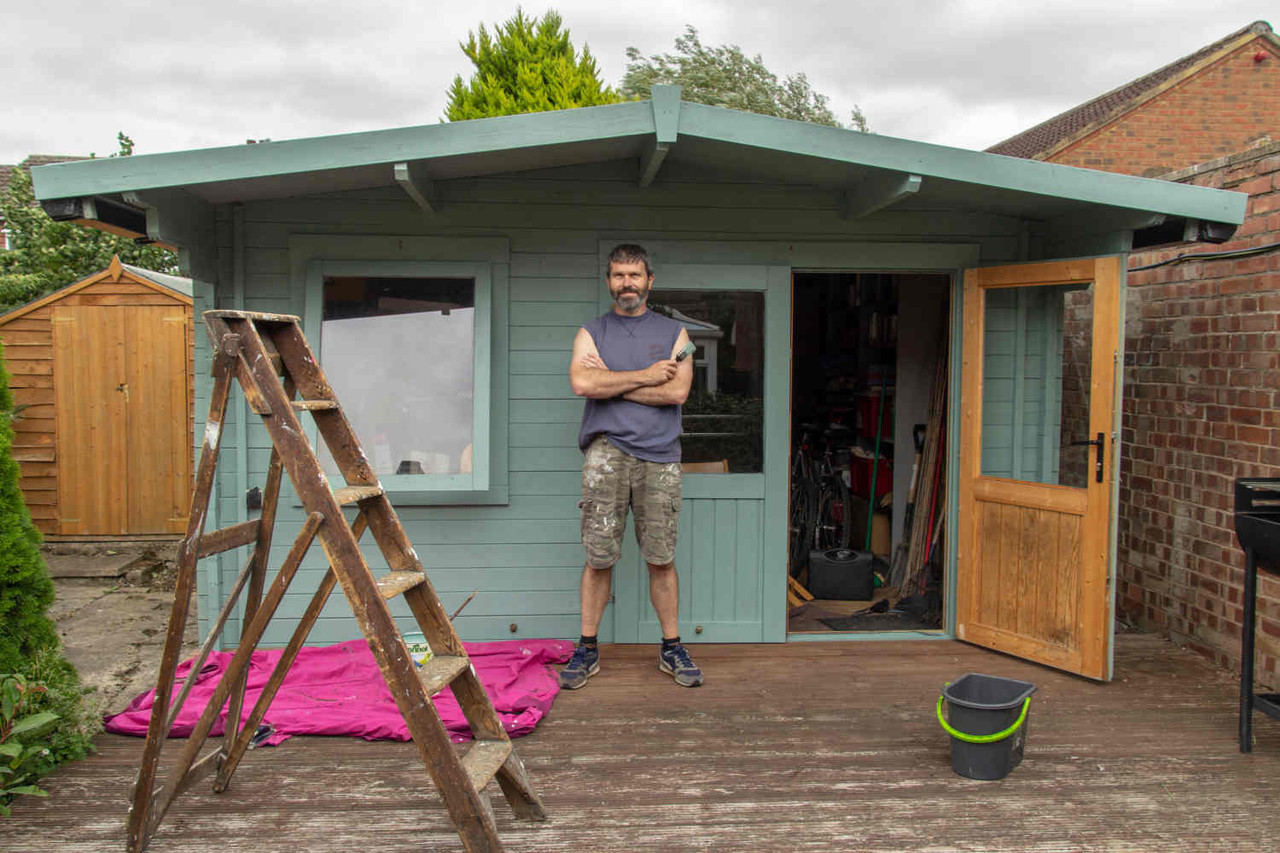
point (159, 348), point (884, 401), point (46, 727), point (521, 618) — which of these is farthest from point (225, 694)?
point (159, 348)

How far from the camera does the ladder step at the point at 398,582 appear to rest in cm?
242

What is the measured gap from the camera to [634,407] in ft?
12.7

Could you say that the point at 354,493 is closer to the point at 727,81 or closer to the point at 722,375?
the point at 722,375

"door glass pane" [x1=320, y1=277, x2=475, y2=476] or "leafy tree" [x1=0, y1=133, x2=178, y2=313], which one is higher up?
"leafy tree" [x1=0, y1=133, x2=178, y2=313]

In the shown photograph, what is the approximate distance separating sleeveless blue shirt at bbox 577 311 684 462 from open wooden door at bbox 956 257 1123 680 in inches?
58.8

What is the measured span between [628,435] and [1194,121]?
13307 mm

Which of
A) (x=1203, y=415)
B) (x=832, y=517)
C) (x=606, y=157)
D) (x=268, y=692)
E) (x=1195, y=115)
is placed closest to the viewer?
(x=268, y=692)

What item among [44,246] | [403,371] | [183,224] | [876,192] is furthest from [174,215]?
[44,246]

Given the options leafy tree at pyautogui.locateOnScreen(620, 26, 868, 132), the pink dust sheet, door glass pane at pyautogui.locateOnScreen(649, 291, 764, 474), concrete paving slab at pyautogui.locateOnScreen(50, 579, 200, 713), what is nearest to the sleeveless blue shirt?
door glass pane at pyautogui.locateOnScreen(649, 291, 764, 474)

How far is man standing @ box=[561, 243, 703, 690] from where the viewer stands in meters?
3.83

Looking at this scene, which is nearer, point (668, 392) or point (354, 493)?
point (354, 493)

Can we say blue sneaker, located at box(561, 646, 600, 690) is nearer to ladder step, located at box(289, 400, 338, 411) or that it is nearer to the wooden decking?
the wooden decking

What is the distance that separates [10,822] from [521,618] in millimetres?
2135

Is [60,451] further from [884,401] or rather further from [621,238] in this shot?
[884,401]
